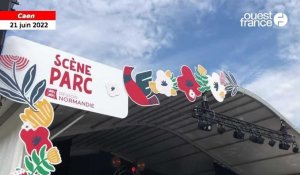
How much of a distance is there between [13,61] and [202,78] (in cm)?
691

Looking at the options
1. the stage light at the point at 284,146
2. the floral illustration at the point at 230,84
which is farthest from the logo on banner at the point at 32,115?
the stage light at the point at 284,146

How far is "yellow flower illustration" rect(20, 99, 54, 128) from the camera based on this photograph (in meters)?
10.6

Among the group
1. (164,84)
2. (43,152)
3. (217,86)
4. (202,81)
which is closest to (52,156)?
(43,152)

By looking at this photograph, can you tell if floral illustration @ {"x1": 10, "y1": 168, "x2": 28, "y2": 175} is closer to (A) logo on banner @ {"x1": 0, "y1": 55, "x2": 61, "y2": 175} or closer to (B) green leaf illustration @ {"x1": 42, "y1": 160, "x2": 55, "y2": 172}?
(A) logo on banner @ {"x1": 0, "y1": 55, "x2": 61, "y2": 175}

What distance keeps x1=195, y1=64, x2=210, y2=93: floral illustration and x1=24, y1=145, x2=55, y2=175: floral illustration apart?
649cm

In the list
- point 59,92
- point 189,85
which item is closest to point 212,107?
point 189,85

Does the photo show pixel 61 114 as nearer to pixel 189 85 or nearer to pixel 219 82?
pixel 189 85

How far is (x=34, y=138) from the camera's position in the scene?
1062 centimetres

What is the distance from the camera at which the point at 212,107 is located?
1850 centimetres

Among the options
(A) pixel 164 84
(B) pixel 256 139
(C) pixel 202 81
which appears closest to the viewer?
(A) pixel 164 84

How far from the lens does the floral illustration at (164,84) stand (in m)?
13.7

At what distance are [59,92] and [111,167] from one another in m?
14.8

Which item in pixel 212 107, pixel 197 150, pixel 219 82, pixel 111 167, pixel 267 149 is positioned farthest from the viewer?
pixel 111 167

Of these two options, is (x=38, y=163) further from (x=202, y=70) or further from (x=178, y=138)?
(x=178, y=138)
